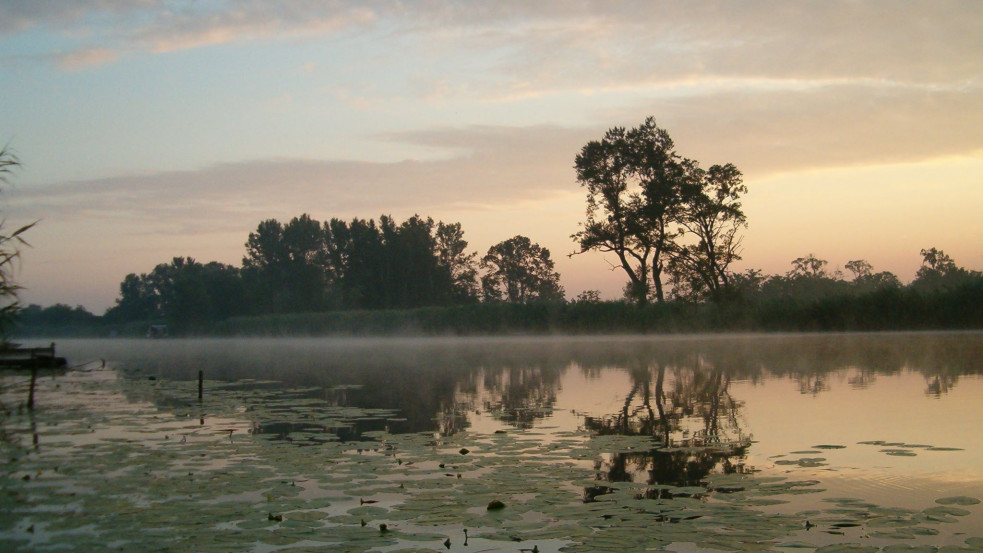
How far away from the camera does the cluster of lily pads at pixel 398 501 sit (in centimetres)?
631

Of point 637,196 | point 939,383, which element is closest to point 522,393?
point 939,383

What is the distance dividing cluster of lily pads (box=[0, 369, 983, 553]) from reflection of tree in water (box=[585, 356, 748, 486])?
0.33 metres

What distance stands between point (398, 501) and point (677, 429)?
5981 millimetres

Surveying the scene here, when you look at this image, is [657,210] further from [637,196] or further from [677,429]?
[677,429]

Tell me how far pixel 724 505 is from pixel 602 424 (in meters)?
5.97

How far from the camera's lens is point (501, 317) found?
6531 cm

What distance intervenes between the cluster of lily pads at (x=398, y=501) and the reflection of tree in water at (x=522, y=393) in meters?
2.42

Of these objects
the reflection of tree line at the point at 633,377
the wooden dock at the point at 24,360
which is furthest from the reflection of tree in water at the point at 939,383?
the wooden dock at the point at 24,360

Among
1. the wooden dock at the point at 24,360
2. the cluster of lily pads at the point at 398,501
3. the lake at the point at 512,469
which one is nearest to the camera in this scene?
the cluster of lily pads at the point at 398,501

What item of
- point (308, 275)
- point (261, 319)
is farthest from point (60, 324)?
point (261, 319)

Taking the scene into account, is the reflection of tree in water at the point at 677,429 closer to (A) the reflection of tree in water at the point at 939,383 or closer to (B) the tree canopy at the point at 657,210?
(A) the reflection of tree in water at the point at 939,383

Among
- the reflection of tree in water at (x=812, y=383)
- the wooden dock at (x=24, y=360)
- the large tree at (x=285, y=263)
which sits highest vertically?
the large tree at (x=285, y=263)

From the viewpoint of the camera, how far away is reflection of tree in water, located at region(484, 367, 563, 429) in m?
14.8

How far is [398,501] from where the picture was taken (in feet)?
25.5
